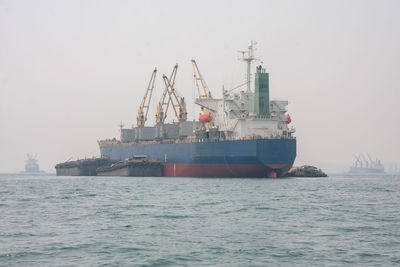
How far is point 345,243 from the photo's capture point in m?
22.5

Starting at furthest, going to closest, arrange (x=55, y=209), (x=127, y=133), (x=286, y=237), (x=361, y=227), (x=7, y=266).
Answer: (x=127, y=133) < (x=55, y=209) < (x=361, y=227) < (x=286, y=237) < (x=7, y=266)

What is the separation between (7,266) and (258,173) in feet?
166

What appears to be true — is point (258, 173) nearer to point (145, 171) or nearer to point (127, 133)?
point (145, 171)

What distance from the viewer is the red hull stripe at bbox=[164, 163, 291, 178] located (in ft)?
219

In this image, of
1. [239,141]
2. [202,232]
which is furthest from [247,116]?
[202,232]

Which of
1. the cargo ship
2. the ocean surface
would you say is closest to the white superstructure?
the cargo ship

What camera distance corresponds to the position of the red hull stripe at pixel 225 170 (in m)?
66.7

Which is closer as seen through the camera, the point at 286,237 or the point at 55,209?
the point at 286,237

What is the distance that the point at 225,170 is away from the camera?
7100 cm

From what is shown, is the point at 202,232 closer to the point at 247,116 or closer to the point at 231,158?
the point at 231,158

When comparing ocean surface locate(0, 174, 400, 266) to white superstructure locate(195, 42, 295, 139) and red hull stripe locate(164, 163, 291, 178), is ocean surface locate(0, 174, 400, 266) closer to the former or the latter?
red hull stripe locate(164, 163, 291, 178)

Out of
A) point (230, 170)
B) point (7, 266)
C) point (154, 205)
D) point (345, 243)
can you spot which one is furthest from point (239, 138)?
point (7, 266)

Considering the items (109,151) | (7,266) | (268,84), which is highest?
(268,84)

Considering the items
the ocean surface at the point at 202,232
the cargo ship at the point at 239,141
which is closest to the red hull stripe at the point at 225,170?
the cargo ship at the point at 239,141
